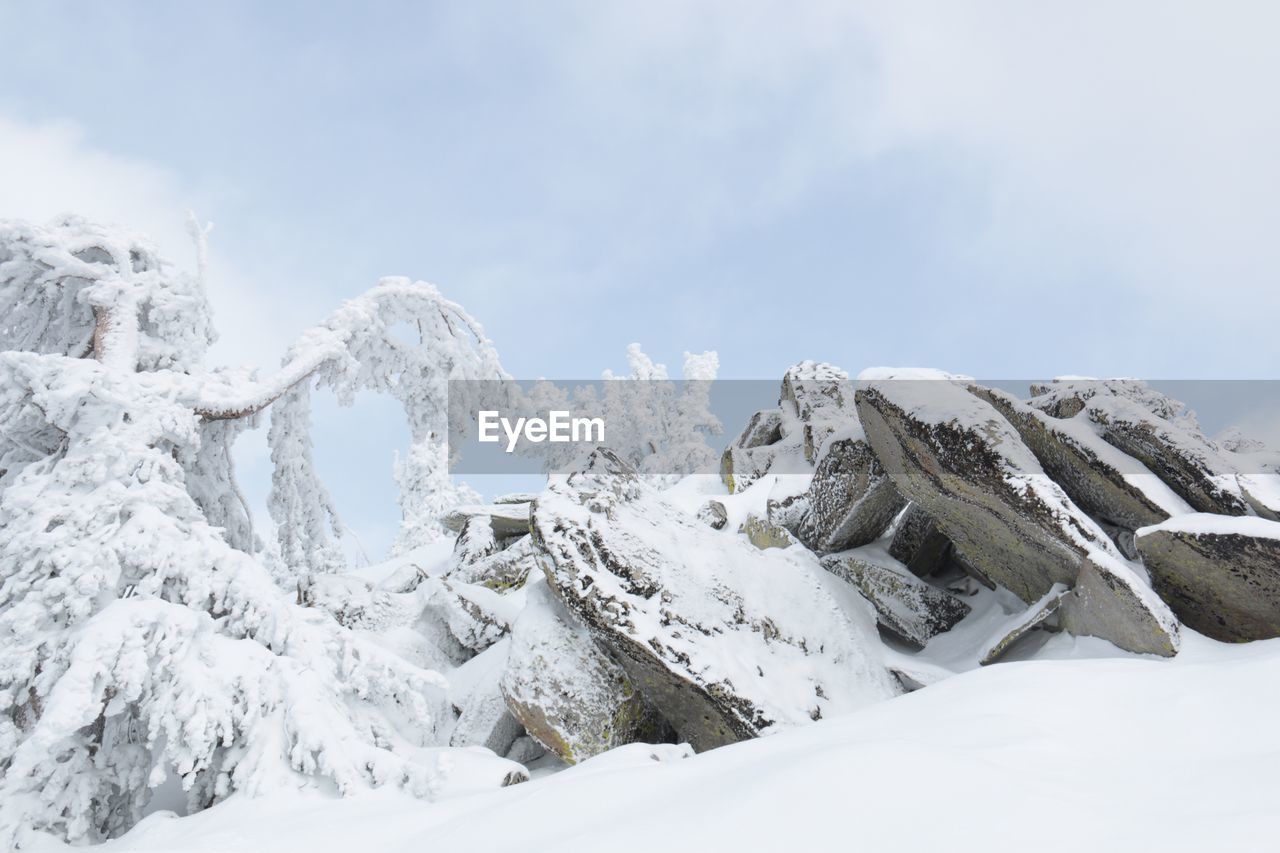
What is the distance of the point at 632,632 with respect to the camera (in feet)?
22.4

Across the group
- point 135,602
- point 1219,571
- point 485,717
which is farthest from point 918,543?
point 135,602

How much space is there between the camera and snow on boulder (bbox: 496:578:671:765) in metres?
6.97

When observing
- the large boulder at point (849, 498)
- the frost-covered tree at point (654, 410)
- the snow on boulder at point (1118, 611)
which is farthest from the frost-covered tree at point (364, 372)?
the frost-covered tree at point (654, 410)

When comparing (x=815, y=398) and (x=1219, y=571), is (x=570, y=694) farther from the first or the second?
(x=815, y=398)

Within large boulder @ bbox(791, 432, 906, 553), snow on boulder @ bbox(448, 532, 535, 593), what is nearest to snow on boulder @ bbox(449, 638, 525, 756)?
snow on boulder @ bbox(448, 532, 535, 593)

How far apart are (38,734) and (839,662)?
6.96 meters

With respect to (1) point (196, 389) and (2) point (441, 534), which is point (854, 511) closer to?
(1) point (196, 389)

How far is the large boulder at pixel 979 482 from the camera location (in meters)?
6.72

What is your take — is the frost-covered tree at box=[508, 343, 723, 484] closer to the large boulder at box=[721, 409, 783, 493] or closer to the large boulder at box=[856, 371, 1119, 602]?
the large boulder at box=[721, 409, 783, 493]

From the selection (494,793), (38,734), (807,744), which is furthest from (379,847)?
(38,734)

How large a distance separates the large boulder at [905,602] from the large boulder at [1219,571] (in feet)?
7.67

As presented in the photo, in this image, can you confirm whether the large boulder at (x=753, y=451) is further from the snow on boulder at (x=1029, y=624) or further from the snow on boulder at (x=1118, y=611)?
the snow on boulder at (x=1118, y=611)

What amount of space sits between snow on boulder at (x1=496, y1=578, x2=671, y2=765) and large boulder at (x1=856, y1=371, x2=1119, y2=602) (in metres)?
3.82

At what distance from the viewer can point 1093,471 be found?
24.5 feet
